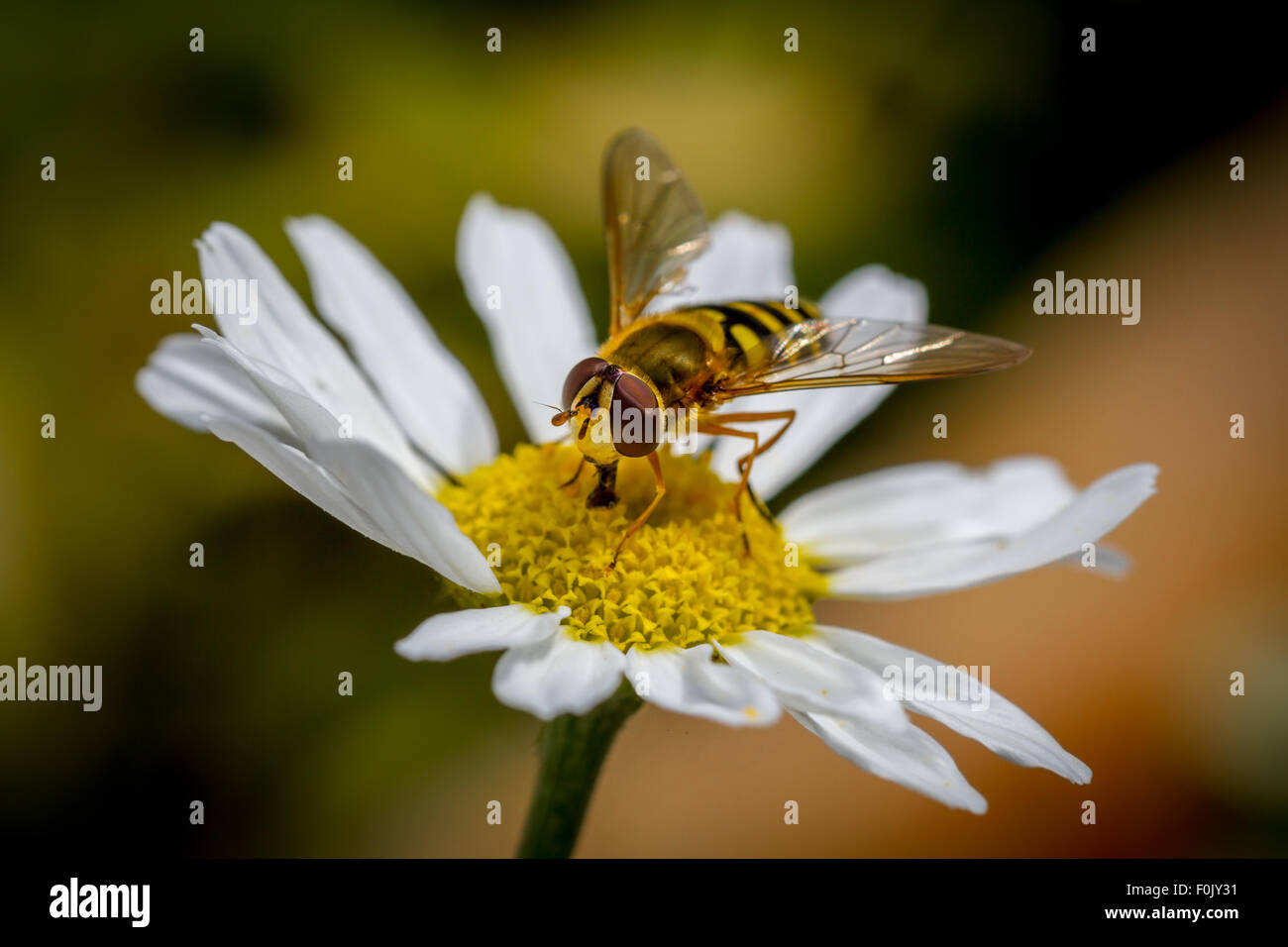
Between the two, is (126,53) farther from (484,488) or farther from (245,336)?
(484,488)

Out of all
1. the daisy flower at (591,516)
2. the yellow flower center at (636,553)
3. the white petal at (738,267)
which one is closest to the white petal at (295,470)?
the daisy flower at (591,516)

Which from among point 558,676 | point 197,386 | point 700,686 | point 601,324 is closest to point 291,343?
point 197,386

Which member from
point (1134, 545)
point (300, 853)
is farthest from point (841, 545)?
point (1134, 545)

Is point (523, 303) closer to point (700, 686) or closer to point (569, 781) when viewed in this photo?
point (569, 781)

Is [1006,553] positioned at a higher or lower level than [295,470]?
lower

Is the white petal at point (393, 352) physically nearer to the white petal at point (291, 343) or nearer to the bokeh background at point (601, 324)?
the white petal at point (291, 343)

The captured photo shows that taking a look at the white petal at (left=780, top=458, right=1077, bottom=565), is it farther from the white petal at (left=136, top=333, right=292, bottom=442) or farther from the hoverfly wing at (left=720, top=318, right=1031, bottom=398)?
the white petal at (left=136, top=333, right=292, bottom=442)
